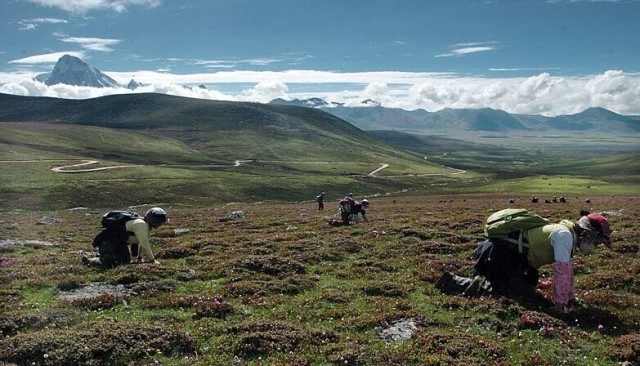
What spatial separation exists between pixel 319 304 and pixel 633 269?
46.0 ft

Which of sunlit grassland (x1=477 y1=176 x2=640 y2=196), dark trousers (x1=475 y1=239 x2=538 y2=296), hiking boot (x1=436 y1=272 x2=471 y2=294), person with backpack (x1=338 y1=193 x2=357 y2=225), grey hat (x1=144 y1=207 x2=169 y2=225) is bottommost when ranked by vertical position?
sunlit grassland (x1=477 y1=176 x2=640 y2=196)

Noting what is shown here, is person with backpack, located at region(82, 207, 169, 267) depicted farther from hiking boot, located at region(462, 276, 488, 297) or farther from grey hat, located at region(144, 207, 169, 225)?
hiking boot, located at region(462, 276, 488, 297)

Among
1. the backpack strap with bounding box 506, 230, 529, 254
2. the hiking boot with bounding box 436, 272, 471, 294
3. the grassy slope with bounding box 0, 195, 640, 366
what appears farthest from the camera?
the hiking boot with bounding box 436, 272, 471, 294

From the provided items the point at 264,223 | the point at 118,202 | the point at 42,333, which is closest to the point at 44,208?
the point at 118,202

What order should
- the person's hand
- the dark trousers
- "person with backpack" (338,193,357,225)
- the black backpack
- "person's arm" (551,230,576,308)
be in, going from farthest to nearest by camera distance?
"person with backpack" (338,193,357,225), the black backpack, the dark trousers, the person's hand, "person's arm" (551,230,576,308)

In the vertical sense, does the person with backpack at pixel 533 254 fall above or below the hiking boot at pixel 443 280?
above

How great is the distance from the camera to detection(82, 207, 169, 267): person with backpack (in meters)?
21.0

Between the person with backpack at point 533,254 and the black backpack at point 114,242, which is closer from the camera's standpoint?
the person with backpack at point 533,254

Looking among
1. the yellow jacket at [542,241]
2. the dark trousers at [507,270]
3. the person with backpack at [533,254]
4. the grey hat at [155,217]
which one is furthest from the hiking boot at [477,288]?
the grey hat at [155,217]

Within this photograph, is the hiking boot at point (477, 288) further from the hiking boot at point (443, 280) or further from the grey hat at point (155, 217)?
the grey hat at point (155, 217)

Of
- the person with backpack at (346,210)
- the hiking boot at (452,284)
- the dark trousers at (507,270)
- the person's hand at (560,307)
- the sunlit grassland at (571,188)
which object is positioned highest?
the dark trousers at (507,270)

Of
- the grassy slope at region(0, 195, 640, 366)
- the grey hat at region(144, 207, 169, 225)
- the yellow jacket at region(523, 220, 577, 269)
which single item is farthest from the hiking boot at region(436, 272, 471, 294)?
the grey hat at region(144, 207, 169, 225)

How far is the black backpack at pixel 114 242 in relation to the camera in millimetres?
21281

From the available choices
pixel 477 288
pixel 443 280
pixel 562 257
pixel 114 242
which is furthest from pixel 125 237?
pixel 562 257
